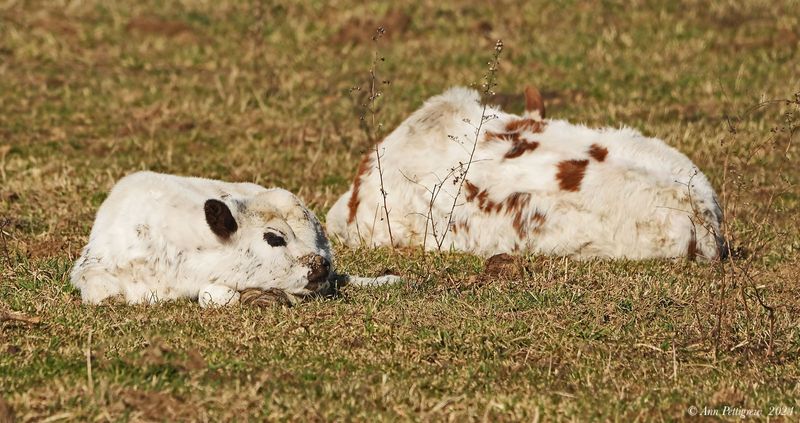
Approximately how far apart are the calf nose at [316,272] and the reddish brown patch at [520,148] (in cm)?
274

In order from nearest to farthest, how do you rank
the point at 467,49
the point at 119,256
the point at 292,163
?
the point at 119,256, the point at 292,163, the point at 467,49

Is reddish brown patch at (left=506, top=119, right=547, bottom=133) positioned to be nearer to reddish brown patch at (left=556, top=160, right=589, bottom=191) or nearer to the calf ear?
reddish brown patch at (left=556, top=160, right=589, bottom=191)

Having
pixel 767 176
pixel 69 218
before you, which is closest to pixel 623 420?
pixel 69 218

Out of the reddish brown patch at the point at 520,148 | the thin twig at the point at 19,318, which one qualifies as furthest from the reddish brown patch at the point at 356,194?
the thin twig at the point at 19,318

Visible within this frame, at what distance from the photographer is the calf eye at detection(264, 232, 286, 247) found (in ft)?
28.6

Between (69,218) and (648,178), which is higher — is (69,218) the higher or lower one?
the lower one

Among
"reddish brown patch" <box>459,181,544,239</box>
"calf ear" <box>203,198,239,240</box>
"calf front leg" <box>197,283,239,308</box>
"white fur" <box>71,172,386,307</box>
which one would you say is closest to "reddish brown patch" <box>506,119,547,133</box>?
"reddish brown patch" <box>459,181,544,239</box>

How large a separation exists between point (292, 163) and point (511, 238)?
4.55 metres

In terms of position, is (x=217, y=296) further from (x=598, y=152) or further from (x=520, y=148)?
(x=598, y=152)

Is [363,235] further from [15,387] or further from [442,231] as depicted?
[15,387]

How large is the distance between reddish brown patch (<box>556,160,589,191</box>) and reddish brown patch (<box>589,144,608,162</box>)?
11 centimetres

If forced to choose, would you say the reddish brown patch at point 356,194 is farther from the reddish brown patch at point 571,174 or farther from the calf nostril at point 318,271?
the calf nostril at point 318,271

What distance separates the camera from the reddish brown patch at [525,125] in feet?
36.6

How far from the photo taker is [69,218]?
11922 mm
